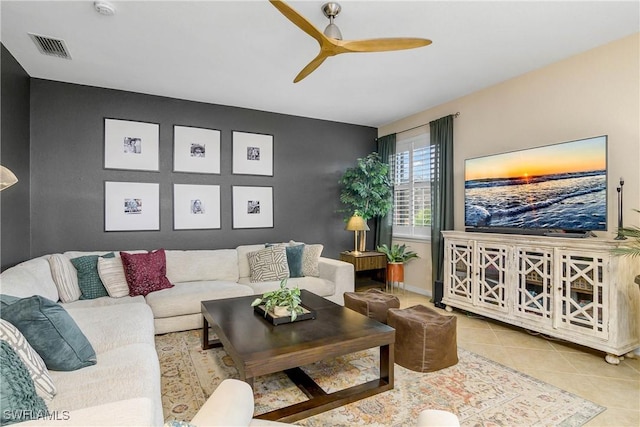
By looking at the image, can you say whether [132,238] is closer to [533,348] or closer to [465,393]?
[465,393]

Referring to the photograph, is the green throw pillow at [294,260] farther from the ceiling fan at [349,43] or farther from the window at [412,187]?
the ceiling fan at [349,43]

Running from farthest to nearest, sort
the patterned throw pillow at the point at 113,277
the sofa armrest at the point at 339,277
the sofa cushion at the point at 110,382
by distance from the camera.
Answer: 1. the sofa armrest at the point at 339,277
2. the patterned throw pillow at the point at 113,277
3. the sofa cushion at the point at 110,382

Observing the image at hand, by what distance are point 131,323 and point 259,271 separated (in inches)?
70.7

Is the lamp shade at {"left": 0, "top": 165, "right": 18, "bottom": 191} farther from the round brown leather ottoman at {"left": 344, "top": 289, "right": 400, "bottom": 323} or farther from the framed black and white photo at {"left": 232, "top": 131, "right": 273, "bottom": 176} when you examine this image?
the framed black and white photo at {"left": 232, "top": 131, "right": 273, "bottom": 176}

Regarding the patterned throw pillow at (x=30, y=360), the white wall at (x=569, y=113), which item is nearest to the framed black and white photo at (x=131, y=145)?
the patterned throw pillow at (x=30, y=360)

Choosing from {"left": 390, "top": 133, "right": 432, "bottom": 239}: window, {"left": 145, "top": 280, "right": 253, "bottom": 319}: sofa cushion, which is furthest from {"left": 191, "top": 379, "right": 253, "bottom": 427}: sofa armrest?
{"left": 390, "top": 133, "right": 432, "bottom": 239}: window

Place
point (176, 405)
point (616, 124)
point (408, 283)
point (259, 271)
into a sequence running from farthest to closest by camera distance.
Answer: point (408, 283), point (259, 271), point (616, 124), point (176, 405)

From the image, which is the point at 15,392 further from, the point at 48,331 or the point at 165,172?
the point at 165,172

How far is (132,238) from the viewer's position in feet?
13.5

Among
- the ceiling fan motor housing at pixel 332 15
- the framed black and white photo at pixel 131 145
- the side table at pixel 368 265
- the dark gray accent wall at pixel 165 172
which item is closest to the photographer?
the ceiling fan motor housing at pixel 332 15

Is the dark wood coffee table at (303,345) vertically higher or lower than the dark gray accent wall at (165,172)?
lower

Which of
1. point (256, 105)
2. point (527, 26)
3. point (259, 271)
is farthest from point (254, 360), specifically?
point (256, 105)

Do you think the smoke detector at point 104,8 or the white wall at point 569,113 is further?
the white wall at point 569,113

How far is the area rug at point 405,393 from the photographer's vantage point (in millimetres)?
1975
